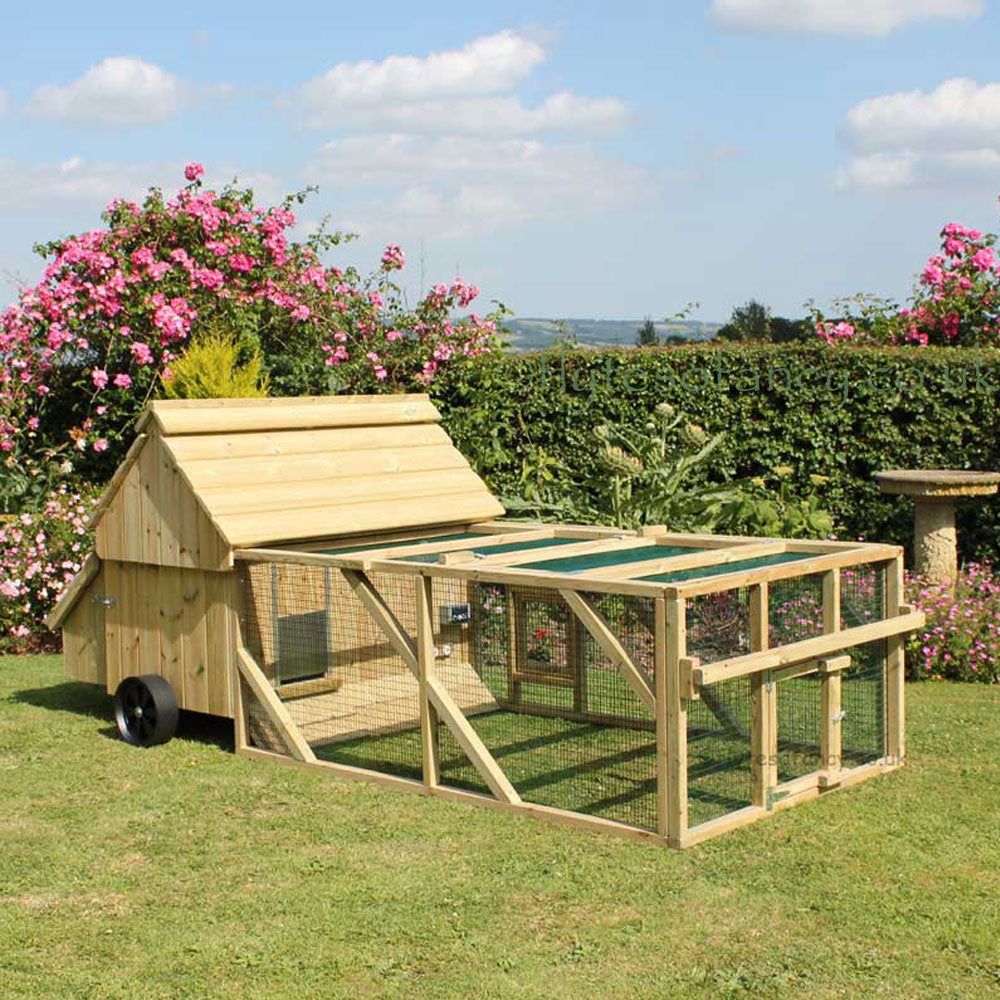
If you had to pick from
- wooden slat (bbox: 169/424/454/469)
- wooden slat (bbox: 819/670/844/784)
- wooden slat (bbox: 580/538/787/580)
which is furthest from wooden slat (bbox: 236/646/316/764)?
wooden slat (bbox: 819/670/844/784)

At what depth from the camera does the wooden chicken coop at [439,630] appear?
6.52 meters

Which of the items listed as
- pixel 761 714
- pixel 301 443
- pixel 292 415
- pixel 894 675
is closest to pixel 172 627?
pixel 301 443

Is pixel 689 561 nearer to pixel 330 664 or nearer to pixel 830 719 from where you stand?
pixel 830 719

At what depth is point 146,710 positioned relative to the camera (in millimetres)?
7828

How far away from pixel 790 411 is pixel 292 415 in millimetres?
4564

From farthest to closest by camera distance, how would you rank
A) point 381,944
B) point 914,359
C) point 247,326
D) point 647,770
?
point 247,326, point 914,359, point 647,770, point 381,944

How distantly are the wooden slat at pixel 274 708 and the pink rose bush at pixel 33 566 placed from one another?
4.18m

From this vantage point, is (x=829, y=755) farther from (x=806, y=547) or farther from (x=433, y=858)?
(x=433, y=858)

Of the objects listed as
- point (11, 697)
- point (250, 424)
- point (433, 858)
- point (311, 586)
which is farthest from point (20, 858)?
point (11, 697)

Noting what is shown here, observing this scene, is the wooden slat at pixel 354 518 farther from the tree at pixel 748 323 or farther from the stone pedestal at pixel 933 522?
the tree at pixel 748 323

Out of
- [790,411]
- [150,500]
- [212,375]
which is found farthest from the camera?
[790,411]

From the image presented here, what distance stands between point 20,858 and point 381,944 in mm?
1896

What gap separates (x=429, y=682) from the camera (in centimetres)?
668

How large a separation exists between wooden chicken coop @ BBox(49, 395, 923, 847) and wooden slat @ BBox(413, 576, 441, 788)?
0.04 ft
